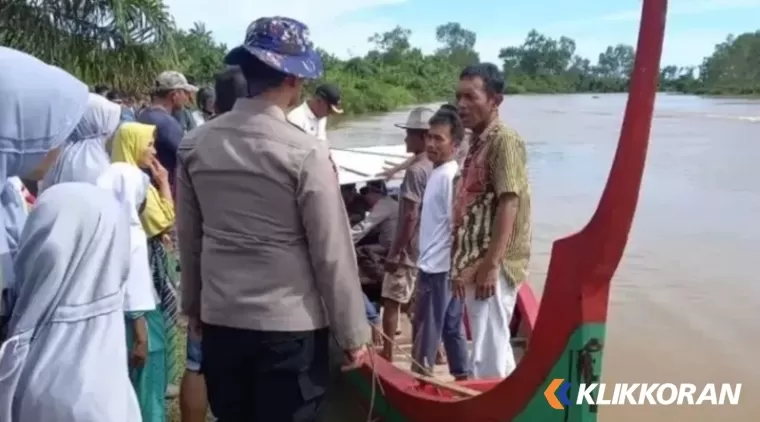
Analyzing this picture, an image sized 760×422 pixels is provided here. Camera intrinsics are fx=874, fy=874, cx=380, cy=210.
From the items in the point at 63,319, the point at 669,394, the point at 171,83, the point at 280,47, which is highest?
the point at 280,47

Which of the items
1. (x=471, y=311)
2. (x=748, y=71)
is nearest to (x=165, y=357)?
(x=471, y=311)

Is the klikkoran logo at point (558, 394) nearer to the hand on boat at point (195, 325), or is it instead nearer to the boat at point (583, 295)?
the boat at point (583, 295)

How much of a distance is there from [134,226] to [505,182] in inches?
53.4

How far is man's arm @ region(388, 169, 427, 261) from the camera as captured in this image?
427cm

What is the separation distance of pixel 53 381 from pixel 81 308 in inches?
5.3

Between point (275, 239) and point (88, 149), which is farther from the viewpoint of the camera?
point (88, 149)

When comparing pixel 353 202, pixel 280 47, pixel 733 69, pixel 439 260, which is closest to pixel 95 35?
pixel 353 202

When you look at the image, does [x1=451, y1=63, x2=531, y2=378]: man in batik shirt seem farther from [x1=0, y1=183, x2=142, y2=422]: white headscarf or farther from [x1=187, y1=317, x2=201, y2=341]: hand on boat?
[x1=0, y1=183, x2=142, y2=422]: white headscarf

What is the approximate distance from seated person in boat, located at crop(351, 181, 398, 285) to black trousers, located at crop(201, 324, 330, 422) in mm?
2672

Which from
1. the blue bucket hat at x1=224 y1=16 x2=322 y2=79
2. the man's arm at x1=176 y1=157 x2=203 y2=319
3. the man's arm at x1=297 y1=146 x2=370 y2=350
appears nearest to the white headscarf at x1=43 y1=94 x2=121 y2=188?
the man's arm at x1=176 y1=157 x2=203 y2=319

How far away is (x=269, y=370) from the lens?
2.51 metres

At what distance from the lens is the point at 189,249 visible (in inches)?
108

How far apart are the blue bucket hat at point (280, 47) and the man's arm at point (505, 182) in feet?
3.42

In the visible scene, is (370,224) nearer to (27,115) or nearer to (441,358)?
(441,358)
